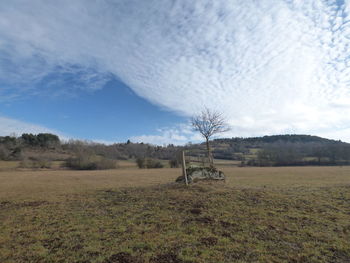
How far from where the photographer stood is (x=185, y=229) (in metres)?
6.89

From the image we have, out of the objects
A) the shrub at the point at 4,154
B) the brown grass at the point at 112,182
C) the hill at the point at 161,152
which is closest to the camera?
the brown grass at the point at 112,182

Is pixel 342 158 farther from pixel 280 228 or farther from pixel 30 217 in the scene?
pixel 30 217

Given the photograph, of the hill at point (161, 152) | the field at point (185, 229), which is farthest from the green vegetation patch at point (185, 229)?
the hill at point (161, 152)

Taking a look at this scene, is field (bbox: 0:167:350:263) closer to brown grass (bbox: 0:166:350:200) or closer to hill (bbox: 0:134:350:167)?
brown grass (bbox: 0:166:350:200)

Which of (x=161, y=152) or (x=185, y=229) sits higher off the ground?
(x=161, y=152)

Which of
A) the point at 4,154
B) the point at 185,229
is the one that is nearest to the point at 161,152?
the point at 4,154

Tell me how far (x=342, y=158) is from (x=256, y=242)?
107m

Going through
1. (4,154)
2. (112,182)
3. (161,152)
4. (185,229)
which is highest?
(4,154)

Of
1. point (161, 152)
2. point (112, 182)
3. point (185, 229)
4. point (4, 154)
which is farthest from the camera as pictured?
point (161, 152)

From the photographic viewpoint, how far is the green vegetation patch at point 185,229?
5203 millimetres

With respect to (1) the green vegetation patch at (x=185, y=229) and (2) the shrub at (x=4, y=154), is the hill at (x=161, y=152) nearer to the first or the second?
(2) the shrub at (x=4, y=154)

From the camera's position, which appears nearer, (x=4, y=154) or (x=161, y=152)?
(x=4, y=154)

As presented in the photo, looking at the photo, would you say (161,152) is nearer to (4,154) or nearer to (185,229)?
(4,154)

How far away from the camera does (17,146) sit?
88875 millimetres
